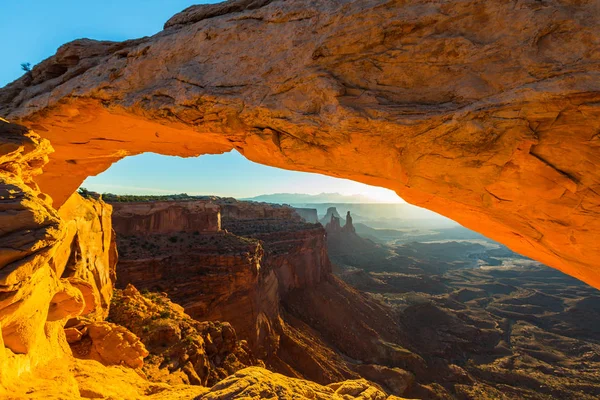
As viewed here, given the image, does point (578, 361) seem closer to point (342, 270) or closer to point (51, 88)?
point (342, 270)

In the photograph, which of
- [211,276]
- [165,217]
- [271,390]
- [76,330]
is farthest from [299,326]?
[271,390]

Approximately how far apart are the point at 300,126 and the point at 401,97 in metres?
2.21

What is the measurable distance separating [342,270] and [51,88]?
56678 millimetres


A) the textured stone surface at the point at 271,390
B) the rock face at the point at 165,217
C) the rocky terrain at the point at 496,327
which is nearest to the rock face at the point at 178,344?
the textured stone surface at the point at 271,390

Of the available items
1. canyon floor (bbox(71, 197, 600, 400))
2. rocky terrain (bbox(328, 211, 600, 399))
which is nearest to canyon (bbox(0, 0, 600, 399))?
canyon floor (bbox(71, 197, 600, 400))

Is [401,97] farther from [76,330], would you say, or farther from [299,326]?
[299,326]

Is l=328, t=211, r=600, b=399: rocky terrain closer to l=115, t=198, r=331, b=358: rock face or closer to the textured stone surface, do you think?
l=115, t=198, r=331, b=358: rock face

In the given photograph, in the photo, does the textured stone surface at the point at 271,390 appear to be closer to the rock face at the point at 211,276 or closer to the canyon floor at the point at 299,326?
the canyon floor at the point at 299,326

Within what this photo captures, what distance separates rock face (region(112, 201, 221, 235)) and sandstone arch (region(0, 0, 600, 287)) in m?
19.5

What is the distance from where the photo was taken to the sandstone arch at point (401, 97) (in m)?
4.82

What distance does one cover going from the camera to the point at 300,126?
6121mm

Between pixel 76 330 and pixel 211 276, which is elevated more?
pixel 76 330

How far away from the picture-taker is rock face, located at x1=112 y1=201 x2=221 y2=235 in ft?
85.1

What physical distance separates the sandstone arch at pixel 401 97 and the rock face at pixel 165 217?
19492mm
